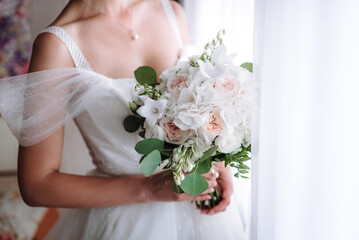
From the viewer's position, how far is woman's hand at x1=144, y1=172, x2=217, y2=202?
862 millimetres

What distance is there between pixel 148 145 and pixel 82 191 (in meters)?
0.39

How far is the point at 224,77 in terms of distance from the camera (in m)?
0.66

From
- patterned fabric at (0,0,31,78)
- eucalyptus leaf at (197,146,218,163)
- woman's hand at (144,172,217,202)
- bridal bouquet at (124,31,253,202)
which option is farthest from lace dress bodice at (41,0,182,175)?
patterned fabric at (0,0,31,78)

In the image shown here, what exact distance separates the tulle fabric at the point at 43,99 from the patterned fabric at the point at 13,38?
206 cm

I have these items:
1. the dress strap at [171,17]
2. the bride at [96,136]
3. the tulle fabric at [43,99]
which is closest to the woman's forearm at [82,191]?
the bride at [96,136]

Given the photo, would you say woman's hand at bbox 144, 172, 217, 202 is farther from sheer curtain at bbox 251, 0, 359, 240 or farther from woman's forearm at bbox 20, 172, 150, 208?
sheer curtain at bbox 251, 0, 359, 240

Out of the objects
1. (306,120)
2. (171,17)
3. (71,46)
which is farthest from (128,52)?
(306,120)

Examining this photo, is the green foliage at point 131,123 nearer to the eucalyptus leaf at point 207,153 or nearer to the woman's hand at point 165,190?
the woman's hand at point 165,190

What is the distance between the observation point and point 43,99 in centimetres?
87

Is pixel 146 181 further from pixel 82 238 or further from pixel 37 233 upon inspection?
pixel 37 233

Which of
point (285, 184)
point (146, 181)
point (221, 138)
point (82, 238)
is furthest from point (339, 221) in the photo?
point (82, 238)

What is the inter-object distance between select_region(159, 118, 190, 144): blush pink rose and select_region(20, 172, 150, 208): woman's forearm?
310mm

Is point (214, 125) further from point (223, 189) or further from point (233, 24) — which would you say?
point (233, 24)

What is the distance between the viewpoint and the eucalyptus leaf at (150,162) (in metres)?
0.65
